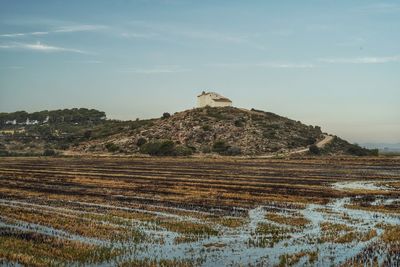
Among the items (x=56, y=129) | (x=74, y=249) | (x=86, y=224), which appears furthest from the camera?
(x=56, y=129)

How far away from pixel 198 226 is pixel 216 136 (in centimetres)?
11204

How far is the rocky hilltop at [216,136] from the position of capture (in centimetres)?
12444

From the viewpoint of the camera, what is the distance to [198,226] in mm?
24984

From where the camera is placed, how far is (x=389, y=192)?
42469mm

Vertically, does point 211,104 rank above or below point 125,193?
above

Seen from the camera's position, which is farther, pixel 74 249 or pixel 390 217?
pixel 390 217

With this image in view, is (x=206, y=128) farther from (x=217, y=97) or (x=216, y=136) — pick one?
(x=217, y=97)

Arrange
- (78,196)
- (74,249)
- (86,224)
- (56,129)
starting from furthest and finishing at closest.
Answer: (56,129)
(78,196)
(86,224)
(74,249)

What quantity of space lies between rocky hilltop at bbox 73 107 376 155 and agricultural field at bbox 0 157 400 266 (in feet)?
259

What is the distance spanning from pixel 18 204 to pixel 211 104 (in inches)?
5687

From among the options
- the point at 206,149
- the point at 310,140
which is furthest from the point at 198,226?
the point at 310,140

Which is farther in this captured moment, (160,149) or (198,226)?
(160,149)

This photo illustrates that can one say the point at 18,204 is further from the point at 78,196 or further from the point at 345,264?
the point at 345,264

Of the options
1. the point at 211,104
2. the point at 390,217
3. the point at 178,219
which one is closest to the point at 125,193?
the point at 178,219
